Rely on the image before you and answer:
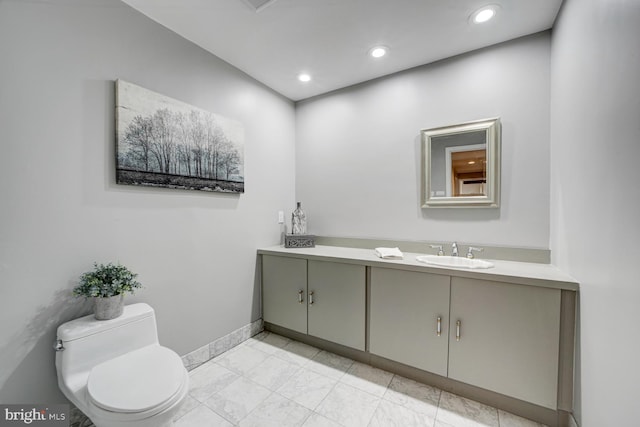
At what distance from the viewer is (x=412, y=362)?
5.85ft

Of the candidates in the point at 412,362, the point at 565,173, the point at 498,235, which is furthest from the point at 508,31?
the point at 412,362

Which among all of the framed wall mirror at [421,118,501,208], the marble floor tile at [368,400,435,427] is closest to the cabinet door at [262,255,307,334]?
the marble floor tile at [368,400,435,427]

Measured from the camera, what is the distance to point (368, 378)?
186cm

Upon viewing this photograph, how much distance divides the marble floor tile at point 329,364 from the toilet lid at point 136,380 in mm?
1046

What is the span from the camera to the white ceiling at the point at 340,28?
158 cm

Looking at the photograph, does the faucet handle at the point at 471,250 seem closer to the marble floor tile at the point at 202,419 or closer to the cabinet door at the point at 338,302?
the cabinet door at the point at 338,302

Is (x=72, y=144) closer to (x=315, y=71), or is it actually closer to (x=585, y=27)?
(x=315, y=71)

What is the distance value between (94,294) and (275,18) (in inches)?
76.8

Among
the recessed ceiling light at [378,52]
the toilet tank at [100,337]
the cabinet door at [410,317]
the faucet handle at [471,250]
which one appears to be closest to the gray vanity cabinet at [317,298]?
the cabinet door at [410,317]

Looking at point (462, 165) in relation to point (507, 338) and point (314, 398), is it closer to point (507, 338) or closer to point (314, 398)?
point (507, 338)

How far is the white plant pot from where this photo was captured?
1338 mm

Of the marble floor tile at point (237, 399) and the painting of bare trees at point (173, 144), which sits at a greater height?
the painting of bare trees at point (173, 144)

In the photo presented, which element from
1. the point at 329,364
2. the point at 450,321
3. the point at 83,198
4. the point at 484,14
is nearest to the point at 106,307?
the point at 83,198

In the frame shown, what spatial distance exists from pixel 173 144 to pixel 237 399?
177 centimetres
